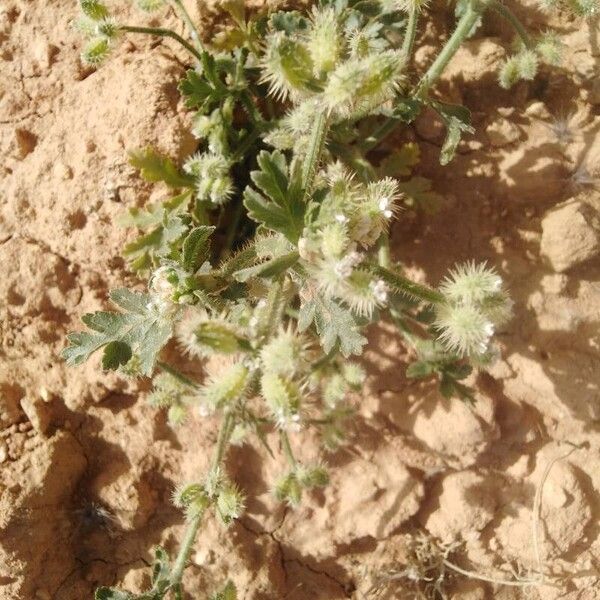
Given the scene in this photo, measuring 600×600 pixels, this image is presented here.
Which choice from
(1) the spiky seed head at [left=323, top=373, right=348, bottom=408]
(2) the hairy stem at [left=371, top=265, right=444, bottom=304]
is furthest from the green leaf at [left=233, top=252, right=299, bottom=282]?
(1) the spiky seed head at [left=323, top=373, right=348, bottom=408]

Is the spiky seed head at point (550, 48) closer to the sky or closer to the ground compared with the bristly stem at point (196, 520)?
closer to the sky

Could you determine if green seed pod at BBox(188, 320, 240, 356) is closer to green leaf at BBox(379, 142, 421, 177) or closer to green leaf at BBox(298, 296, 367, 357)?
green leaf at BBox(298, 296, 367, 357)

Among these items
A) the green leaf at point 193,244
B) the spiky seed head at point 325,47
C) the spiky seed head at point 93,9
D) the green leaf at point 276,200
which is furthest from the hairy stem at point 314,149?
the spiky seed head at point 93,9

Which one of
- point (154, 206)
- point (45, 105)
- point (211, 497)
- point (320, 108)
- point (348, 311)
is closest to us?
point (320, 108)

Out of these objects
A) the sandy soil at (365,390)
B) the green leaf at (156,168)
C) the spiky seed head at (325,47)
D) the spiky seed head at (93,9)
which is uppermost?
the spiky seed head at (93,9)

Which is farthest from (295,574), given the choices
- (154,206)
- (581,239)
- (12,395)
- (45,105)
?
(45,105)

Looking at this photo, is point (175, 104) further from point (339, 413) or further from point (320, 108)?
point (339, 413)

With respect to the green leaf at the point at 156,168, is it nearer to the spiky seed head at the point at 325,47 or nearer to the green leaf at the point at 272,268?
the green leaf at the point at 272,268
